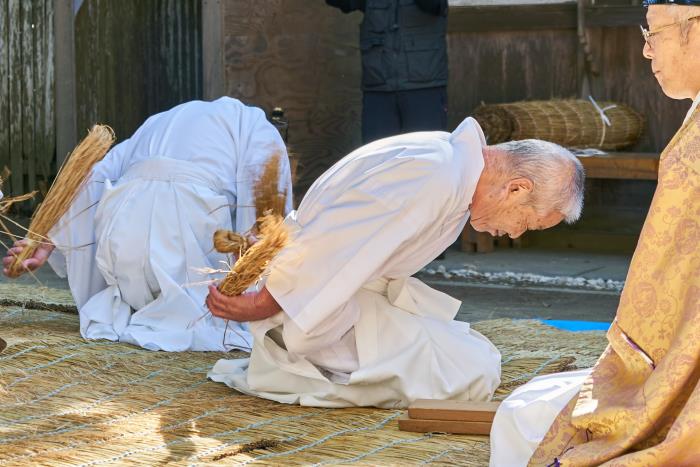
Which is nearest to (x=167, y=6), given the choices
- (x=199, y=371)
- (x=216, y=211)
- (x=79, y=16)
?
(x=79, y=16)

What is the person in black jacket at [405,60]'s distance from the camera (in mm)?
7449

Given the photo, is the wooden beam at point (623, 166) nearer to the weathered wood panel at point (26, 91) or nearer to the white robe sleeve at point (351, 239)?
the white robe sleeve at point (351, 239)

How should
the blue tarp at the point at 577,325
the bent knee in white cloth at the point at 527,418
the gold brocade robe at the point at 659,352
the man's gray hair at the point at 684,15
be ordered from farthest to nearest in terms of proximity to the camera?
1. the blue tarp at the point at 577,325
2. the bent knee in white cloth at the point at 527,418
3. the man's gray hair at the point at 684,15
4. the gold brocade robe at the point at 659,352

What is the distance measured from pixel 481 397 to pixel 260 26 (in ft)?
14.0

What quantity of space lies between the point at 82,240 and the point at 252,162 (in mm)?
818

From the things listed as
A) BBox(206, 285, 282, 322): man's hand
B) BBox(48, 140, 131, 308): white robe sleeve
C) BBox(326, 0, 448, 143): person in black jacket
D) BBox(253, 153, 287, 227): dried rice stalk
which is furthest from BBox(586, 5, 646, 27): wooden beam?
BBox(206, 285, 282, 322): man's hand

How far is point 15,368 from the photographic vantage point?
14.9 feet

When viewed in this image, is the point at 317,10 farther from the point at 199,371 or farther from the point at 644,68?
the point at 199,371

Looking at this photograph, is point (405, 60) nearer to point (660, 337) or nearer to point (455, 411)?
point (455, 411)

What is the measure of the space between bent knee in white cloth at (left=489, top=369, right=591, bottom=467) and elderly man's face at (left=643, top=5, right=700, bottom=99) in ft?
2.34

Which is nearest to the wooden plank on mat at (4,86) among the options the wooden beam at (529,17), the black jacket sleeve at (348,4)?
the black jacket sleeve at (348,4)

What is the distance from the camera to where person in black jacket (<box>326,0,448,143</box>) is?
7449mm

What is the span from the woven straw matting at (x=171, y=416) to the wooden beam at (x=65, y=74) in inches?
135

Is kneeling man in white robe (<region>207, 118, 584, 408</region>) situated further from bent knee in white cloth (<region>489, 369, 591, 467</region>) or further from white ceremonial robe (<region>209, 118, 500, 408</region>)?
bent knee in white cloth (<region>489, 369, 591, 467</region>)
